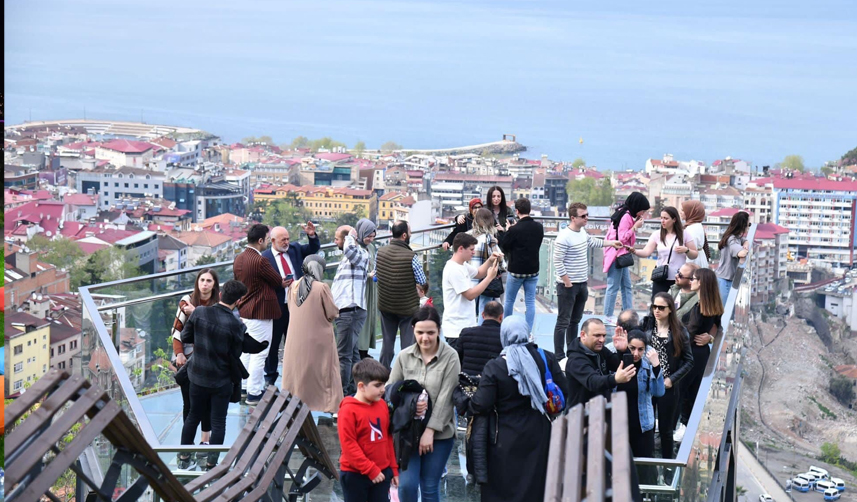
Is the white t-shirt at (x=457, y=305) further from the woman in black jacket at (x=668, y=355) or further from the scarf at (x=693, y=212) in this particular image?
the scarf at (x=693, y=212)

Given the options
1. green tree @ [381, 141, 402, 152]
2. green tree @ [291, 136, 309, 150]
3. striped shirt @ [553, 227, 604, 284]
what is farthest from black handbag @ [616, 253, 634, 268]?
green tree @ [381, 141, 402, 152]

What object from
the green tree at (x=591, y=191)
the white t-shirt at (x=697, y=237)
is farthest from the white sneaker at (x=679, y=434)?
the green tree at (x=591, y=191)

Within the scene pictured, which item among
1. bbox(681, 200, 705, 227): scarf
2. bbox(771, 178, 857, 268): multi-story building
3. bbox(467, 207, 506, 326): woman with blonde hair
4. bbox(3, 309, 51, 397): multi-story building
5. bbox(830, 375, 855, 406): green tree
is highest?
bbox(681, 200, 705, 227): scarf

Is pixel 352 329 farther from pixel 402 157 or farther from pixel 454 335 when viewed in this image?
pixel 402 157

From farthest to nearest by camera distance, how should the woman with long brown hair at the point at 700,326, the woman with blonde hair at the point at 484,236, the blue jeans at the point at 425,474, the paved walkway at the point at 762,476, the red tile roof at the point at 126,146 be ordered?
the red tile roof at the point at 126,146 → the paved walkway at the point at 762,476 → the woman with blonde hair at the point at 484,236 → the woman with long brown hair at the point at 700,326 → the blue jeans at the point at 425,474

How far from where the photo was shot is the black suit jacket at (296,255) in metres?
6.99

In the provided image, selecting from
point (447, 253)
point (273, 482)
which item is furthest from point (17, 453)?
point (447, 253)

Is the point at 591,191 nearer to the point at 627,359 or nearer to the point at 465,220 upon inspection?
the point at 465,220

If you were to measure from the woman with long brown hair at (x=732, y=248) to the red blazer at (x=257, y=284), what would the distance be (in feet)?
12.6

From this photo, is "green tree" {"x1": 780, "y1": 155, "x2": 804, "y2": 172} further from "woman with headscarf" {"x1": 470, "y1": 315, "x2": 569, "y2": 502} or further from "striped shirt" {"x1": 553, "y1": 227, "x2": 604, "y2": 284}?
"woman with headscarf" {"x1": 470, "y1": 315, "x2": 569, "y2": 502}

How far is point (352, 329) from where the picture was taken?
23.3ft

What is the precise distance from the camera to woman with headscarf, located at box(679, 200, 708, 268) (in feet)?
27.9

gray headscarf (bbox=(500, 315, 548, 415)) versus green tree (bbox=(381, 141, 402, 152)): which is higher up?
green tree (bbox=(381, 141, 402, 152))

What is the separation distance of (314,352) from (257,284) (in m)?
0.64
